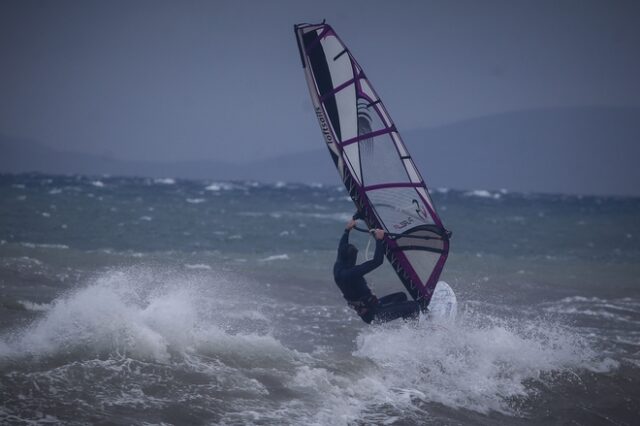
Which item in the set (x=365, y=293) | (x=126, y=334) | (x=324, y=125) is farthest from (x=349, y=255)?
(x=126, y=334)

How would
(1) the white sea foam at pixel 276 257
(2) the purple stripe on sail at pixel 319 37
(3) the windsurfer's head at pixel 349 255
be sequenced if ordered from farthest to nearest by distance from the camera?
(1) the white sea foam at pixel 276 257 → (2) the purple stripe on sail at pixel 319 37 → (3) the windsurfer's head at pixel 349 255

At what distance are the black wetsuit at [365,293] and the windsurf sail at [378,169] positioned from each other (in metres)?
0.82

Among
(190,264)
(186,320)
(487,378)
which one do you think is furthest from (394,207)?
(190,264)

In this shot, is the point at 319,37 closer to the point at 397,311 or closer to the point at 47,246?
the point at 397,311

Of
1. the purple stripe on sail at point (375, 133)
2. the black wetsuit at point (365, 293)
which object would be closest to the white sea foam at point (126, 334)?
the black wetsuit at point (365, 293)

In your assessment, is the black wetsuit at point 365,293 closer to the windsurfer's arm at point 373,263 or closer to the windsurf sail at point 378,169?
the windsurfer's arm at point 373,263

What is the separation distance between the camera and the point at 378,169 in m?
8.45

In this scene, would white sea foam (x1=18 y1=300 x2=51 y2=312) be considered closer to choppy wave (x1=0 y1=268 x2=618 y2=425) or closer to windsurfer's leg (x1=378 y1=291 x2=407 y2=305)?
choppy wave (x1=0 y1=268 x2=618 y2=425)

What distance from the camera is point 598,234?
28719 mm

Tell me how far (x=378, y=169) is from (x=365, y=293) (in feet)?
5.95

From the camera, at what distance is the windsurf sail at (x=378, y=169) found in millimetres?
8375

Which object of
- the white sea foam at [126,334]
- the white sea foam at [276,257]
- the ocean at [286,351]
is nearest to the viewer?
the ocean at [286,351]

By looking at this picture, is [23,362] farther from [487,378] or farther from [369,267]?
[487,378]

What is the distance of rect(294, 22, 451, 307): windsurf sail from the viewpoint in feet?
27.5
